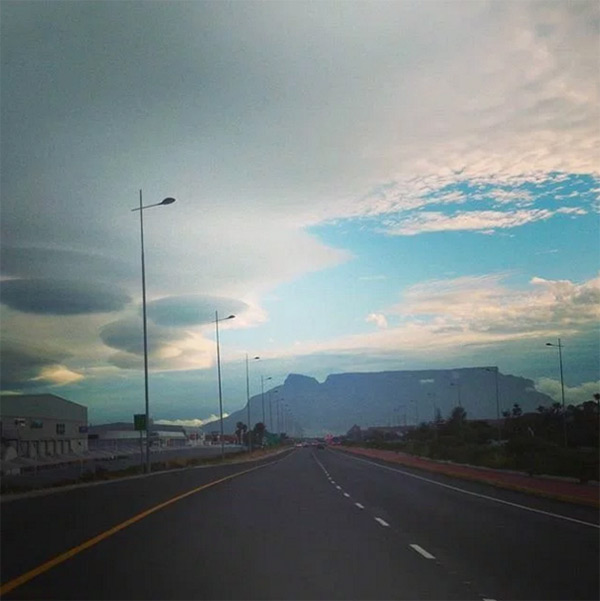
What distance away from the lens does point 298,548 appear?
16.4 m

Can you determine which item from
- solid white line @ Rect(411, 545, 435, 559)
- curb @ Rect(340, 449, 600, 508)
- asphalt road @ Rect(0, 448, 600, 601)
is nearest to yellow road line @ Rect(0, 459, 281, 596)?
asphalt road @ Rect(0, 448, 600, 601)

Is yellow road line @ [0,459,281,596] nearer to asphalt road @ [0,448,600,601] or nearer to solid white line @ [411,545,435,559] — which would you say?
asphalt road @ [0,448,600,601]

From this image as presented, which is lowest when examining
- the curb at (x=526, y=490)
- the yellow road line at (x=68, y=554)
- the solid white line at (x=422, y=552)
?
the curb at (x=526, y=490)

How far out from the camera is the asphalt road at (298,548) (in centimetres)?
1203

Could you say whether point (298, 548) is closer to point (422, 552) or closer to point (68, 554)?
point (422, 552)

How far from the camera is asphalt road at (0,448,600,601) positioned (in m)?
12.0

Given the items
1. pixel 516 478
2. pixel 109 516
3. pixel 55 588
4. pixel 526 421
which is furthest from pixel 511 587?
pixel 526 421

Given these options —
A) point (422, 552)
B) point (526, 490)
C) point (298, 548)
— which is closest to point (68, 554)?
point (298, 548)

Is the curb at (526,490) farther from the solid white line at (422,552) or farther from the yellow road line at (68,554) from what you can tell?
the yellow road line at (68,554)

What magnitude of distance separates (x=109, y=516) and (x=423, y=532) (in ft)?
25.5

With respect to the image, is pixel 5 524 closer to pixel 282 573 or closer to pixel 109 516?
pixel 109 516

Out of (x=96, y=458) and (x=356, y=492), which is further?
(x=96, y=458)

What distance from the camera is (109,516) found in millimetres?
22234

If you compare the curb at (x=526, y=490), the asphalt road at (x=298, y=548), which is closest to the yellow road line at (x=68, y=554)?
the asphalt road at (x=298, y=548)
